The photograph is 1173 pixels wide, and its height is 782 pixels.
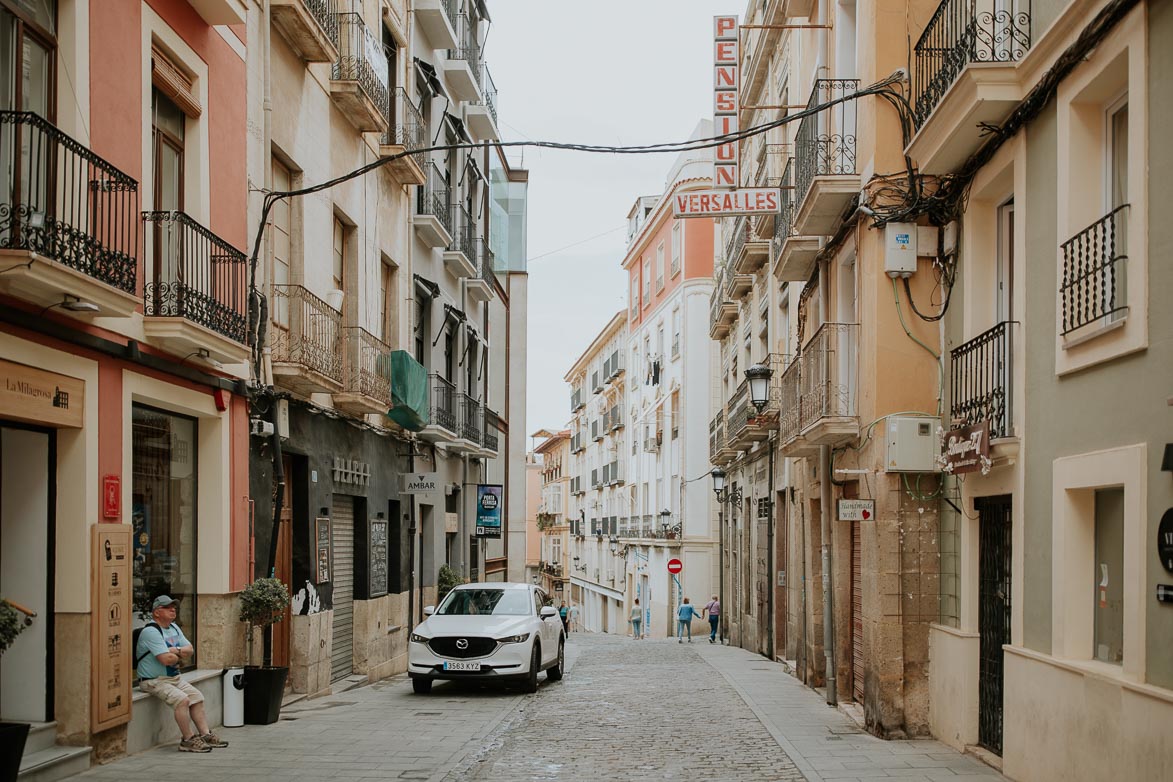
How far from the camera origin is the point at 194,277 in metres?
11.7

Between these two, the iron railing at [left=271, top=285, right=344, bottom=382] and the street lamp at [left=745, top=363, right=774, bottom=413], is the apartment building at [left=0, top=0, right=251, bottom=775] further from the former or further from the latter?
the street lamp at [left=745, top=363, right=774, bottom=413]

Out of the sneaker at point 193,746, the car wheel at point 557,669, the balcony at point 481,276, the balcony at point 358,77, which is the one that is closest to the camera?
the sneaker at point 193,746

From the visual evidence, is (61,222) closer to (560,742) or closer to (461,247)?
(560,742)

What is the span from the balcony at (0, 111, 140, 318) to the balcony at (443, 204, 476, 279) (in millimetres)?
15098

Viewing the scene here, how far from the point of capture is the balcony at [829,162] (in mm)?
14180

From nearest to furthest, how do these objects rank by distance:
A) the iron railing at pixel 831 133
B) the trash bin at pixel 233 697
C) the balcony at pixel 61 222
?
the balcony at pixel 61 222
the trash bin at pixel 233 697
the iron railing at pixel 831 133

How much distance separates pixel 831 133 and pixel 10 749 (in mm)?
10998

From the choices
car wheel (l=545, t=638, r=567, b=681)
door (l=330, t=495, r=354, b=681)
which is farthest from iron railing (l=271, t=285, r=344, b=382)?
car wheel (l=545, t=638, r=567, b=681)


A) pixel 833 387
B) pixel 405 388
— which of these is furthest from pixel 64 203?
pixel 405 388

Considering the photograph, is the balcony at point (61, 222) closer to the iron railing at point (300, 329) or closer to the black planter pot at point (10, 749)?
the black planter pot at point (10, 749)

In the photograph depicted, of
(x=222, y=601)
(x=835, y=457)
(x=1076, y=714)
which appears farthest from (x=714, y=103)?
(x=1076, y=714)

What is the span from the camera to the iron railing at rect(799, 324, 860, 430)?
14.6 metres

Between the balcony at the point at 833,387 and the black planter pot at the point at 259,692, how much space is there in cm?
670

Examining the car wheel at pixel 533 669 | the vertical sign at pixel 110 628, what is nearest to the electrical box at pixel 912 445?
the car wheel at pixel 533 669
